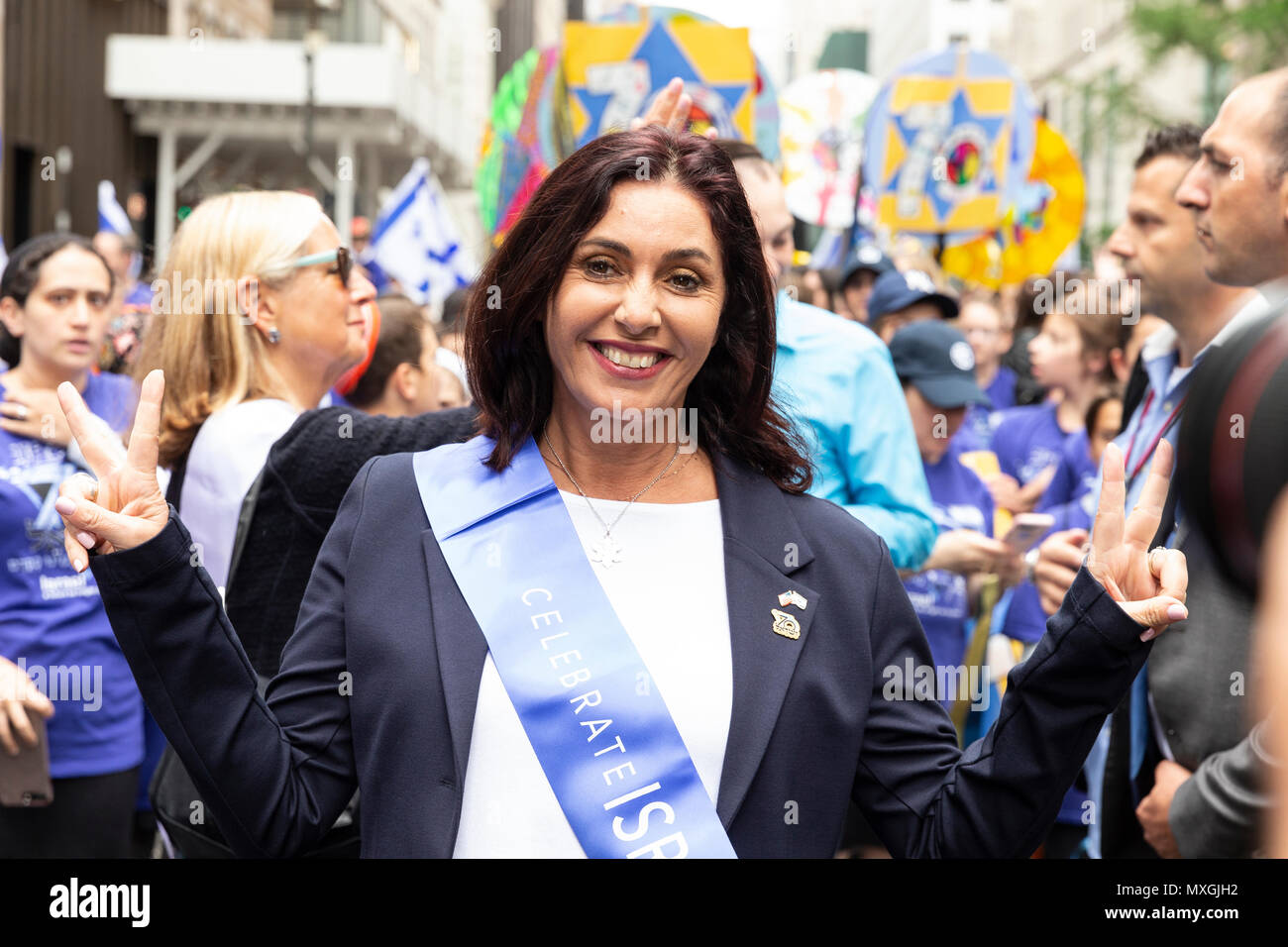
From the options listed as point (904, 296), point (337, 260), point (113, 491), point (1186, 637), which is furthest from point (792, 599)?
point (904, 296)

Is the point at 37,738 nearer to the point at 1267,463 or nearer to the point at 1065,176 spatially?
the point at 1267,463

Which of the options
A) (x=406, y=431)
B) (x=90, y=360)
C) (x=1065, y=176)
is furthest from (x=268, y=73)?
(x=406, y=431)

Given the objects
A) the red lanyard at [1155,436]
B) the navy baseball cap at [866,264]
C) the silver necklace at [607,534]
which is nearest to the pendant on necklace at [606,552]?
the silver necklace at [607,534]

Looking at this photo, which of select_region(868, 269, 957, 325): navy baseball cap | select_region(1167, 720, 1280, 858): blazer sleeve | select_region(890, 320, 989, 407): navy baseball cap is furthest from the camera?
select_region(868, 269, 957, 325): navy baseball cap

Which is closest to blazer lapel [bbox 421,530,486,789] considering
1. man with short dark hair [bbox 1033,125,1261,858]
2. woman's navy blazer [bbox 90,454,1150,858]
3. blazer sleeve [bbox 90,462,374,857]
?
woman's navy blazer [bbox 90,454,1150,858]

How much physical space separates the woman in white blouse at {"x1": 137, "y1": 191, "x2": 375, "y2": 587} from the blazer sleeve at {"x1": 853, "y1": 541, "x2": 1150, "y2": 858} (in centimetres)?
Answer: 154

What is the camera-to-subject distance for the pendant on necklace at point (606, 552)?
215 centimetres

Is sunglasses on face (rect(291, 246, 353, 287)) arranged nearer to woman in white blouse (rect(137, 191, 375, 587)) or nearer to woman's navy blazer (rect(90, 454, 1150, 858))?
woman in white blouse (rect(137, 191, 375, 587))

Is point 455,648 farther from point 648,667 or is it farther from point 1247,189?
point 1247,189

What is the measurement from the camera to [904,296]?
6.23 m

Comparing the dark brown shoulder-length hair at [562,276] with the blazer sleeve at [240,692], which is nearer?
the blazer sleeve at [240,692]

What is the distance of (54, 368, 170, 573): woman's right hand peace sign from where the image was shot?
1786 millimetres

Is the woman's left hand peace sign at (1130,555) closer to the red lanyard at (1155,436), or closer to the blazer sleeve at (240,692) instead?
the blazer sleeve at (240,692)

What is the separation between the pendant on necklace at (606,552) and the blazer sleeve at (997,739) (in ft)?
1.30
